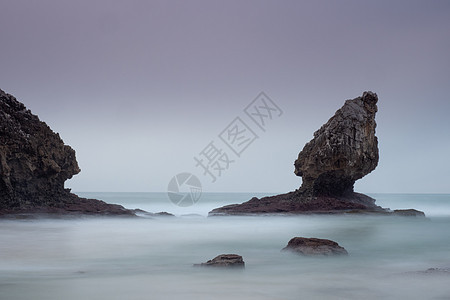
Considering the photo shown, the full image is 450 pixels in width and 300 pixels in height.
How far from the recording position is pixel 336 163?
27.6 m

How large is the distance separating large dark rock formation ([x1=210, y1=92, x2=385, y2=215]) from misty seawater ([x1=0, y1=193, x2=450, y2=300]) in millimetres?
4237

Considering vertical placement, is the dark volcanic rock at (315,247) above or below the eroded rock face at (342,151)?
below

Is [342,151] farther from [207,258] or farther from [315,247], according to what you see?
[315,247]

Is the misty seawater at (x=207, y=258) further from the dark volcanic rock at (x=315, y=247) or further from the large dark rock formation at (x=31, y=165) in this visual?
the large dark rock formation at (x=31, y=165)

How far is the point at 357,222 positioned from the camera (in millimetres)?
23984

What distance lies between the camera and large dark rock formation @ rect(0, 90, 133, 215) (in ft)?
76.1

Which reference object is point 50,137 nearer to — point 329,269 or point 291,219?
point 291,219

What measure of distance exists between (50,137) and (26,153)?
6.02 feet

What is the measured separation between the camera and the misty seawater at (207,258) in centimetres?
905

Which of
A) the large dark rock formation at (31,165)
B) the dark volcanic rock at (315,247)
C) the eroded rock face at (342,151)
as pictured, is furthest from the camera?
the eroded rock face at (342,151)

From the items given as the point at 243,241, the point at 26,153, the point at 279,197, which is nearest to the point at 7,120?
the point at 26,153

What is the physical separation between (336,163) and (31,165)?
1535 centimetres

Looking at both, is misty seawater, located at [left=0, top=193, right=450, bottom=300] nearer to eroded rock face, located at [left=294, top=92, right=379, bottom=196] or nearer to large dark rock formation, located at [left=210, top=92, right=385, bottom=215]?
large dark rock formation, located at [left=210, top=92, right=385, bottom=215]

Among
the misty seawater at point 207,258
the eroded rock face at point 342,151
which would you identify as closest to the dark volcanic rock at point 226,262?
the misty seawater at point 207,258
